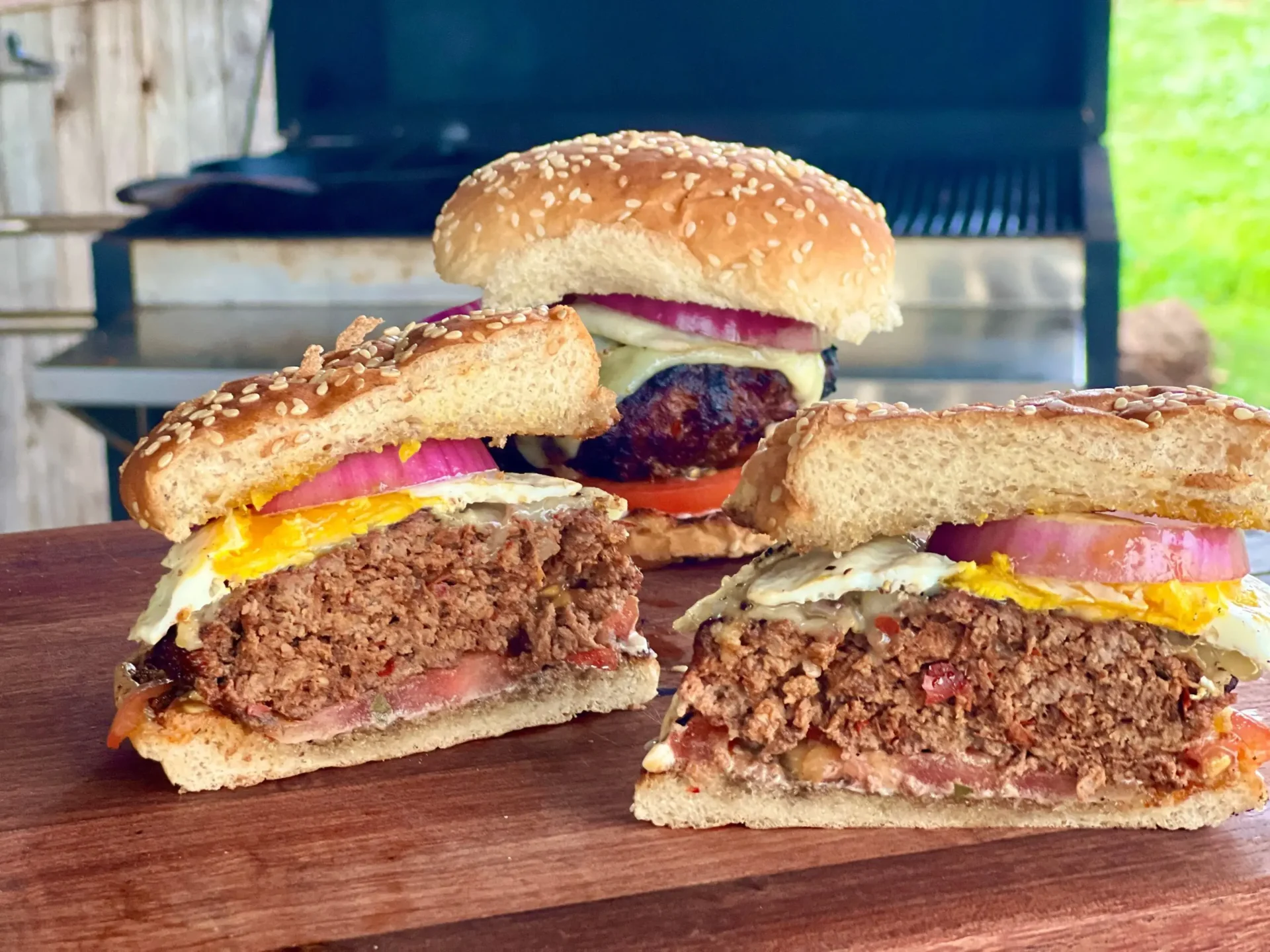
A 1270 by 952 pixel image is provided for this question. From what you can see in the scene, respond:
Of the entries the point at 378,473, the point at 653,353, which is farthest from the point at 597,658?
the point at 653,353

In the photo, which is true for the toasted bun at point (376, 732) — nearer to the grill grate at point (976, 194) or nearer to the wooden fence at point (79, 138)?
the grill grate at point (976, 194)

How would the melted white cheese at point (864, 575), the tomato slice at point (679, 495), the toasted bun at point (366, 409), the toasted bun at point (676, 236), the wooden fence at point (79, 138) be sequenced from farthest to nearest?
the wooden fence at point (79, 138), the tomato slice at point (679, 495), the toasted bun at point (676, 236), the toasted bun at point (366, 409), the melted white cheese at point (864, 575)

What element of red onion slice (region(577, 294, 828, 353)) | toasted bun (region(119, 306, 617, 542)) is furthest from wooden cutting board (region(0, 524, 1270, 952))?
red onion slice (region(577, 294, 828, 353))

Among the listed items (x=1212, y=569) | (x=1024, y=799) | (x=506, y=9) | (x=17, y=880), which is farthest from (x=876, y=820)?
(x=506, y=9)

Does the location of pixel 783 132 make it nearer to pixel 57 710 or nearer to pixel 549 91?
pixel 549 91

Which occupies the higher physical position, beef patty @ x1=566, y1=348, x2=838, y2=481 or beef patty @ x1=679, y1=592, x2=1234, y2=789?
beef patty @ x1=566, y1=348, x2=838, y2=481

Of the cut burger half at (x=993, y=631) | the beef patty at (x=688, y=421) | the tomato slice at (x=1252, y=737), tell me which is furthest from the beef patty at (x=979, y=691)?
the beef patty at (x=688, y=421)

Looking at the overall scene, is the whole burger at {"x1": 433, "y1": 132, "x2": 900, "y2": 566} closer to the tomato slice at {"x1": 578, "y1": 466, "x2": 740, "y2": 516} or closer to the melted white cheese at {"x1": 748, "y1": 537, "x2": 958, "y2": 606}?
the tomato slice at {"x1": 578, "y1": 466, "x2": 740, "y2": 516}
